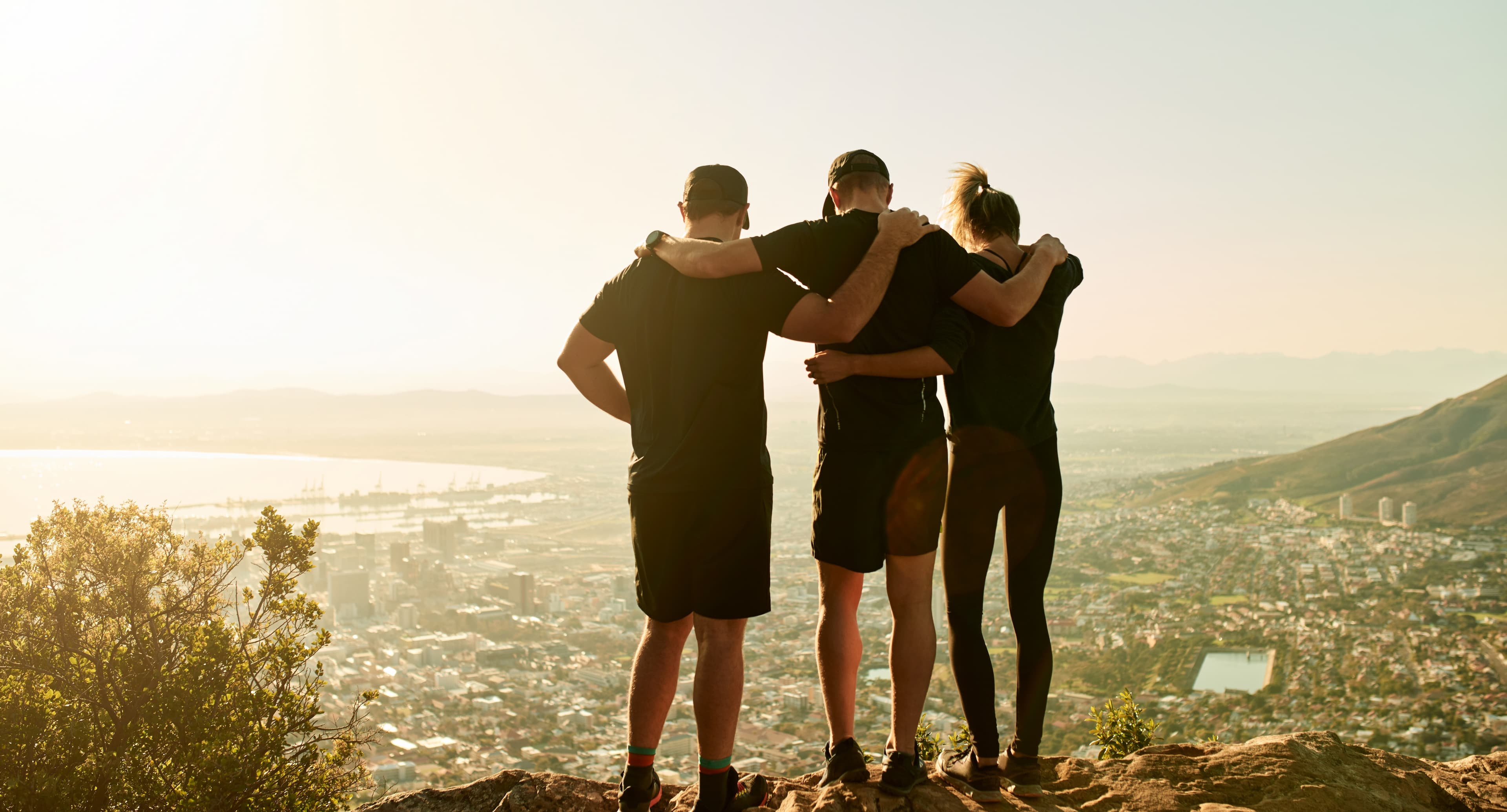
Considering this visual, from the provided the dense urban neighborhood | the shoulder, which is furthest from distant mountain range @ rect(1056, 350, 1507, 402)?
the shoulder

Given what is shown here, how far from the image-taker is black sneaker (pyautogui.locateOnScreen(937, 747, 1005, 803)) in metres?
2.84

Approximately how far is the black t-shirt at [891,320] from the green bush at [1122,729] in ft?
12.1

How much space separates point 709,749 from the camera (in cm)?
256

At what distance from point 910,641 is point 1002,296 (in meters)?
1.25

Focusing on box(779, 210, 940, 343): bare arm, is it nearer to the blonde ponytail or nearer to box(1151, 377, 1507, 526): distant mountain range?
the blonde ponytail

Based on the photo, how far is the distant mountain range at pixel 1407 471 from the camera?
1310 inches

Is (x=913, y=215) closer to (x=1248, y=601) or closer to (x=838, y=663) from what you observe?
(x=838, y=663)

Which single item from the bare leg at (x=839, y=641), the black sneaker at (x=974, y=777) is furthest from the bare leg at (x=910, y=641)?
the black sneaker at (x=974, y=777)

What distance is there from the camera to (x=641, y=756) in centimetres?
264

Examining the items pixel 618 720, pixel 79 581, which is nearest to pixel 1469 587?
pixel 618 720

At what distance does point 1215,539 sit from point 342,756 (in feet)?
126

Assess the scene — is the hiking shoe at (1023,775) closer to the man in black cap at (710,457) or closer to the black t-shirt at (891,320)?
the man in black cap at (710,457)

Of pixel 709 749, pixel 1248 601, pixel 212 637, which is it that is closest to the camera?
pixel 709 749

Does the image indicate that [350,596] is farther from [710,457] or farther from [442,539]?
[710,457]
